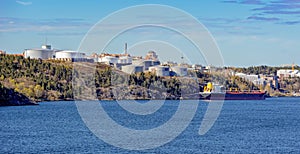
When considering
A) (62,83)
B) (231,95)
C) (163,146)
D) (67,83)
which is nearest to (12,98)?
(62,83)

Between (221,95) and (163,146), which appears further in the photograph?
(221,95)

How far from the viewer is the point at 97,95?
16525 centimetres

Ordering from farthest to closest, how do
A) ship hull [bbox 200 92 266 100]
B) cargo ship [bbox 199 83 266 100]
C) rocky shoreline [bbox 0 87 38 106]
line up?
cargo ship [bbox 199 83 266 100] < ship hull [bbox 200 92 266 100] < rocky shoreline [bbox 0 87 38 106]

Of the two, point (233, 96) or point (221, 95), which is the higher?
point (221, 95)

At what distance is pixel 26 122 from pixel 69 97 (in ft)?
267

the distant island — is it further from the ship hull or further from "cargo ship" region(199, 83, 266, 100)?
"cargo ship" region(199, 83, 266, 100)

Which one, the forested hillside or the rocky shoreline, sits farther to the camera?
the forested hillside

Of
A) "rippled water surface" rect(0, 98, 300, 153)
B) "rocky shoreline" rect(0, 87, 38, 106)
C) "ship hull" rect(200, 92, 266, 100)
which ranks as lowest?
"rippled water surface" rect(0, 98, 300, 153)

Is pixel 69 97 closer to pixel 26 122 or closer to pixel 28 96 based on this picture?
pixel 28 96

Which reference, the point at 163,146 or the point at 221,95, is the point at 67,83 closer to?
the point at 221,95

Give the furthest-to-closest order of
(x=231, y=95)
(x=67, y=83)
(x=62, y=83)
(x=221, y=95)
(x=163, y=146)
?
(x=231, y=95) < (x=221, y=95) < (x=67, y=83) < (x=62, y=83) < (x=163, y=146)

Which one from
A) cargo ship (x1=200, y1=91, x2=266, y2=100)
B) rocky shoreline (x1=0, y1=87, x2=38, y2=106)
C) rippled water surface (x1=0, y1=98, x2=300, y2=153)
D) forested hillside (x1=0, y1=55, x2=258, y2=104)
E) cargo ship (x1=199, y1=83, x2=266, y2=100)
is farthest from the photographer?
cargo ship (x1=199, y1=83, x2=266, y2=100)

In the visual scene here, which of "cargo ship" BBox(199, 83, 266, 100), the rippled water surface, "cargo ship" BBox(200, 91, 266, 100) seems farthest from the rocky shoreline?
"cargo ship" BBox(199, 83, 266, 100)

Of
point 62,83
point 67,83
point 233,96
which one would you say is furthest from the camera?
point 233,96
